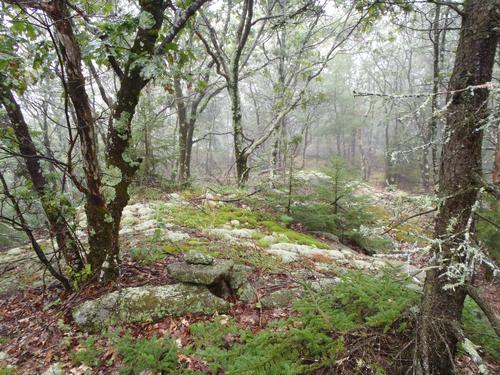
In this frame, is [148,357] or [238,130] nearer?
[148,357]

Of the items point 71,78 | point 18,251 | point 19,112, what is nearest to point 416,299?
point 71,78

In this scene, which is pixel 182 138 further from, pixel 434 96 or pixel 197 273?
pixel 434 96

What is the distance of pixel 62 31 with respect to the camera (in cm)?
282

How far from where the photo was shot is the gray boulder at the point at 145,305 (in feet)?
10.4

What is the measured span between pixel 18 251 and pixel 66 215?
322 cm

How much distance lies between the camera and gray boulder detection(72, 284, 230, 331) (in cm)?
318

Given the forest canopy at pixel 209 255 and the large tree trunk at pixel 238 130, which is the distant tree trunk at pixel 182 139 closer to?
the large tree trunk at pixel 238 130

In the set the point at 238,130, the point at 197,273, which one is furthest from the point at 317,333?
the point at 238,130

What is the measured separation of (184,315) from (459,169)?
123 inches

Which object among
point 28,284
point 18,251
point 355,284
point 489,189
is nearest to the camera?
point 489,189

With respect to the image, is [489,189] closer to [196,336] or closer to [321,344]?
[321,344]

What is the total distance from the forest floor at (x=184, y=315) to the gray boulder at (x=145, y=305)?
0.07 meters

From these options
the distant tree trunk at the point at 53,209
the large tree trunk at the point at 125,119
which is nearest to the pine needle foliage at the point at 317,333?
the large tree trunk at the point at 125,119

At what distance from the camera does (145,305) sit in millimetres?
3367
